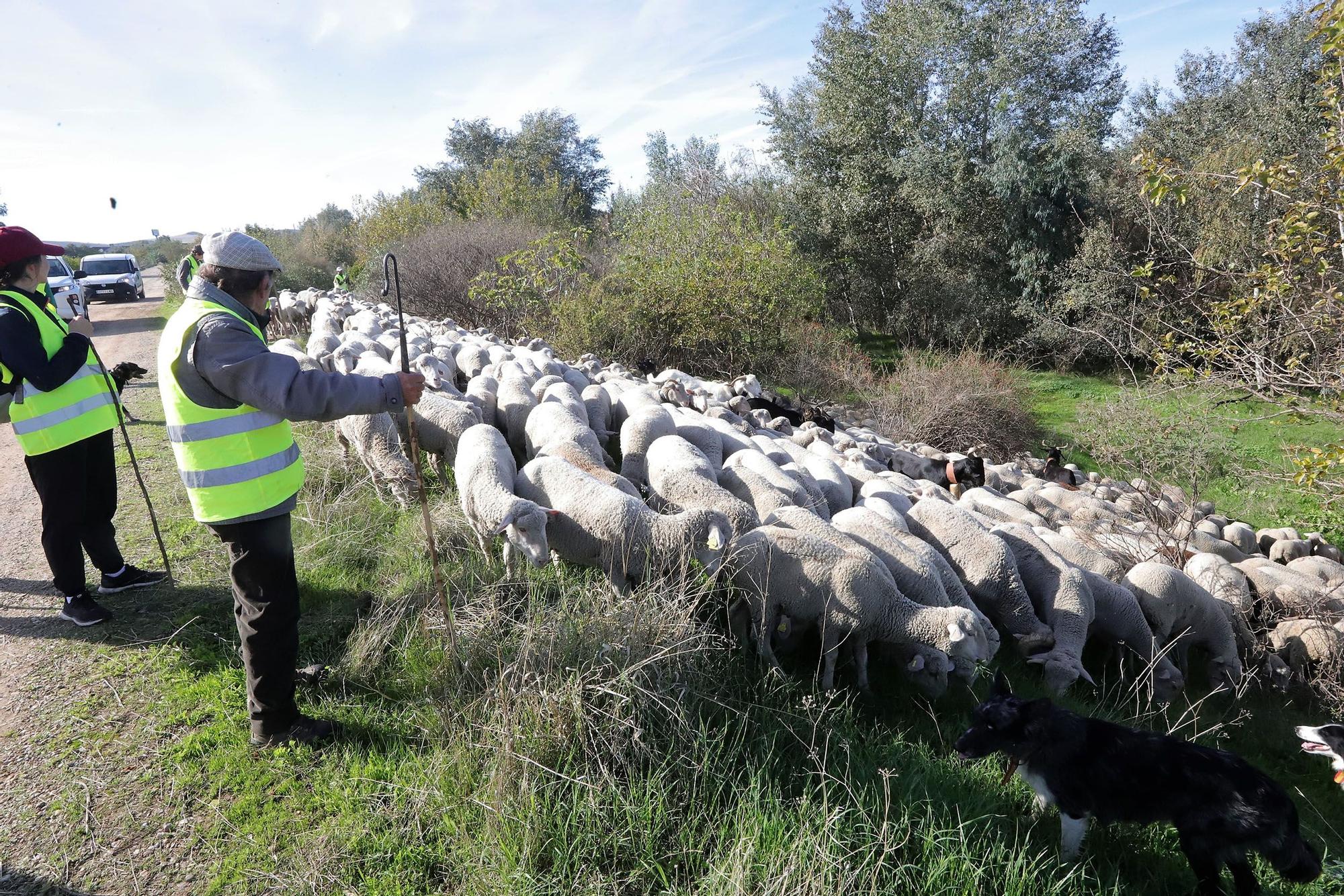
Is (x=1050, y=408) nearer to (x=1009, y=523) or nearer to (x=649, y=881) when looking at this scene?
(x=1009, y=523)

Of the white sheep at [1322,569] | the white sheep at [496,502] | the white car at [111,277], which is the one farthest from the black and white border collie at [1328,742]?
the white car at [111,277]

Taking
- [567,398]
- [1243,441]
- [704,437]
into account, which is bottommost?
[1243,441]

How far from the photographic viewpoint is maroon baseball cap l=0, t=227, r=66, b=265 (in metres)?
4.39

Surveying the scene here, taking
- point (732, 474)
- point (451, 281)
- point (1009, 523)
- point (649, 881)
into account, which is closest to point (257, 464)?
point (649, 881)

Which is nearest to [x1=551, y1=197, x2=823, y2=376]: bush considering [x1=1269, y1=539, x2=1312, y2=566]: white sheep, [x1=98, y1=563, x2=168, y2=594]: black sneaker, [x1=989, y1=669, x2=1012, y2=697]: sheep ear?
[x1=1269, y1=539, x2=1312, y2=566]: white sheep

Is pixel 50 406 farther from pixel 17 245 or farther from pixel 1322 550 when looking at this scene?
pixel 1322 550

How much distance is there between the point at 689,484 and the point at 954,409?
954 cm

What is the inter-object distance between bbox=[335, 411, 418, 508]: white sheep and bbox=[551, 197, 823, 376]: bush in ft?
28.3

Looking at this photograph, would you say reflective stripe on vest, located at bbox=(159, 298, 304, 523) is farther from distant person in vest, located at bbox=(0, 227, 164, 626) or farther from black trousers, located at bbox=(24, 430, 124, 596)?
black trousers, located at bbox=(24, 430, 124, 596)

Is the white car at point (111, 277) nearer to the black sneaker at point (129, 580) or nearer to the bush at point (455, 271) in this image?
the bush at point (455, 271)

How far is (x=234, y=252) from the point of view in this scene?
3.30 metres

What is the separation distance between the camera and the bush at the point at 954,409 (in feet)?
44.3

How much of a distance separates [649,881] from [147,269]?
68.1 m

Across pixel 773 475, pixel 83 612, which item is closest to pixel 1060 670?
pixel 773 475
